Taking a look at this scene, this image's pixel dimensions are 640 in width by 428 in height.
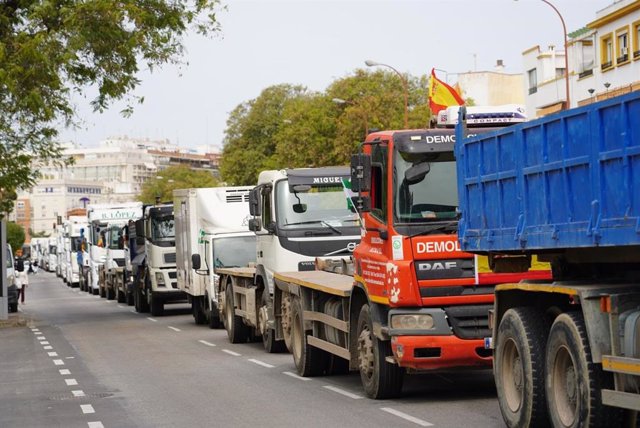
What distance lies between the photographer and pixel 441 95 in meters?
20.8

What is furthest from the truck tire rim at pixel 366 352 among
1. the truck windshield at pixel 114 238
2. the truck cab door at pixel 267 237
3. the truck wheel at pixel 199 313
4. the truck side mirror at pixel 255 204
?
the truck windshield at pixel 114 238

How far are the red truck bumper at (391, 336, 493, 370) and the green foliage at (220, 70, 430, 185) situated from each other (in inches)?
1947

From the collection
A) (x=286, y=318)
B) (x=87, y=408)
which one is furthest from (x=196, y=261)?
(x=87, y=408)

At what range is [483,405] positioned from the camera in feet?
44.6

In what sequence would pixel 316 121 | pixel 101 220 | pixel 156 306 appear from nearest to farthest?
pixel 156 306 < pixel 101 220 < pixel 316 121

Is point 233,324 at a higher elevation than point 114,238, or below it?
below

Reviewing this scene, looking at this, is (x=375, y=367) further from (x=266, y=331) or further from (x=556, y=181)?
(x=266, y=331)

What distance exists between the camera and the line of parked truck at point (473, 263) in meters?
9.21

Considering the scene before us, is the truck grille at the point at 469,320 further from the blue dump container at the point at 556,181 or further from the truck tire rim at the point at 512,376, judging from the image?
the truck tire rim at the point at 512,376

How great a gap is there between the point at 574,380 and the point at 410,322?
3901mm

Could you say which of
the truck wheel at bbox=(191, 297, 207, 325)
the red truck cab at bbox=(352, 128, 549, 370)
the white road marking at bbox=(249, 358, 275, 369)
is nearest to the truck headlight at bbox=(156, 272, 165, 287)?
the truck wheel at bbox=(191, 297, 207, 325)

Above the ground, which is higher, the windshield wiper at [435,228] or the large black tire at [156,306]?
the windshield wiper at [435,228]

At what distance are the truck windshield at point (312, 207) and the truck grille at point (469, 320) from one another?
6.80 metres

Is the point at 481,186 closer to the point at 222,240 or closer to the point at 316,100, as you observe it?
the point at 222,240
